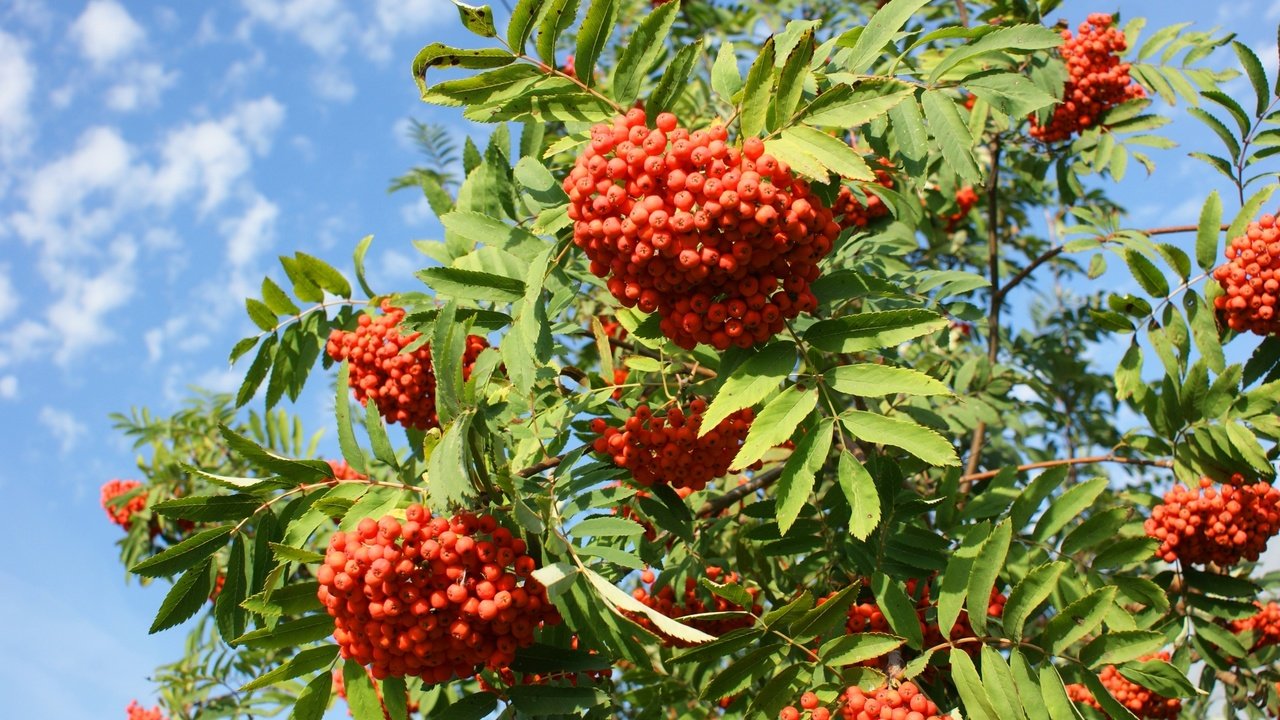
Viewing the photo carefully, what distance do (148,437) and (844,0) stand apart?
18.6ft

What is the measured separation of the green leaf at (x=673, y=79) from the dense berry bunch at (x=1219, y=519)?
2.55 metres

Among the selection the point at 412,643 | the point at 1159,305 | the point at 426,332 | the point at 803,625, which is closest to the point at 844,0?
the point at 1159,305

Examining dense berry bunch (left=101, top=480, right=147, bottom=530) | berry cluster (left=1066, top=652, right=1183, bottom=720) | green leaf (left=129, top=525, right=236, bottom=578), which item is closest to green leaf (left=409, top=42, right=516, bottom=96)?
green leaf (left=129, top=525, right=236, bottom=578)

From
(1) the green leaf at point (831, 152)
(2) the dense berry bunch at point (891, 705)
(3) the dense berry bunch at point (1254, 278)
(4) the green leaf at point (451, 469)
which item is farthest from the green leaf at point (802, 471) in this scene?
(3) the dense berry bunch at point (1254, 278)

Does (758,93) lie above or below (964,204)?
above

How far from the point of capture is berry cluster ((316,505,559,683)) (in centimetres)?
250

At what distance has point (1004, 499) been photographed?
10.8 ft

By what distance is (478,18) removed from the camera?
2.57m

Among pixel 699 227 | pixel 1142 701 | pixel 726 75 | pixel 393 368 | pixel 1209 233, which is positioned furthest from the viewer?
pixel 1142 701

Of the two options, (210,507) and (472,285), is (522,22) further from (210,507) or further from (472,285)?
(210,507)

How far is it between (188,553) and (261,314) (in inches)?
48.6

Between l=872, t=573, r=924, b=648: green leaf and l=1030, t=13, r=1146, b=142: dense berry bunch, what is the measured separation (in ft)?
9.87

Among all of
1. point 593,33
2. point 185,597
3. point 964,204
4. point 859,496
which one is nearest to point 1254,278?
point 859,496

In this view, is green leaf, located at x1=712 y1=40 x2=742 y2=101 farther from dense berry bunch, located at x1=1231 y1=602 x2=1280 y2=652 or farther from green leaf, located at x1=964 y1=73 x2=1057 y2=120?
dense berry bunch, located at x1=1231 y1=602 x2=1280 y2=652
